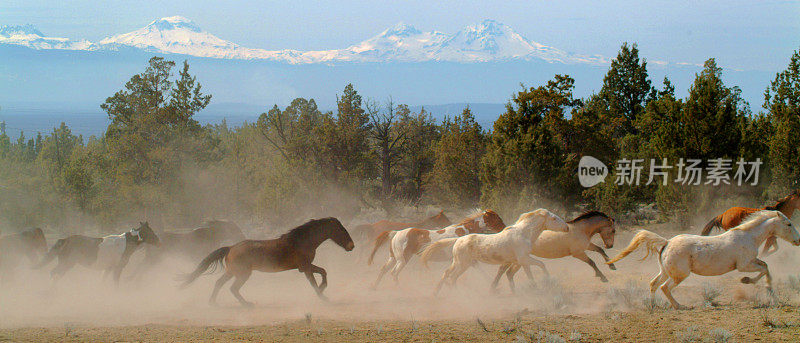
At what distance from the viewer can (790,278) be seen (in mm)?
10688

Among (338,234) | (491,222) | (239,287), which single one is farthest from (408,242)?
(239,287)

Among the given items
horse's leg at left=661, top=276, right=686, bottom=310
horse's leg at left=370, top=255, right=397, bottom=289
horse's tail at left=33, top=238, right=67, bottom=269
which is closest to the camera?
horse's leg at left=661, top=276, right=686, bottom=310

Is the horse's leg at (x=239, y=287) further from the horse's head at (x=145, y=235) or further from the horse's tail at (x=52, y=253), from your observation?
the horse's tail at (x=52, y=253)

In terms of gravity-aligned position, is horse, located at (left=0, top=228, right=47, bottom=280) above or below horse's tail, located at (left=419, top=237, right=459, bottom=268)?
below

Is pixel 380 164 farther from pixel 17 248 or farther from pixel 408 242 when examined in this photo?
pixel 17 248

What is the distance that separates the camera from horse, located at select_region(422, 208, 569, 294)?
34.1 ft

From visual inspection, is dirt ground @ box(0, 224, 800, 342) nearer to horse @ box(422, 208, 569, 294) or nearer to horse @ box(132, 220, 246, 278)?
horse @ box(132, 220, 246, 278)

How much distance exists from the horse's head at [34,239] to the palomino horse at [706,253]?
12429 millimetres

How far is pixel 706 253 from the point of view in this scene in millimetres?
9055

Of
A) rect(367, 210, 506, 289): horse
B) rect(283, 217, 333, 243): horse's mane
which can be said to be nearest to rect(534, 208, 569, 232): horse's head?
rect(367, 210, 506, 289): horse

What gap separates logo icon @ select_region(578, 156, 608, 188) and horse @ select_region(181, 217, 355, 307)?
557 inches

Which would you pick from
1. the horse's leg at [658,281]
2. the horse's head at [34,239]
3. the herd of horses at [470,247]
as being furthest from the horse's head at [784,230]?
the horse's head at [34,239]

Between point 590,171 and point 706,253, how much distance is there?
1456cm

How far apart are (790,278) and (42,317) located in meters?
13.2
